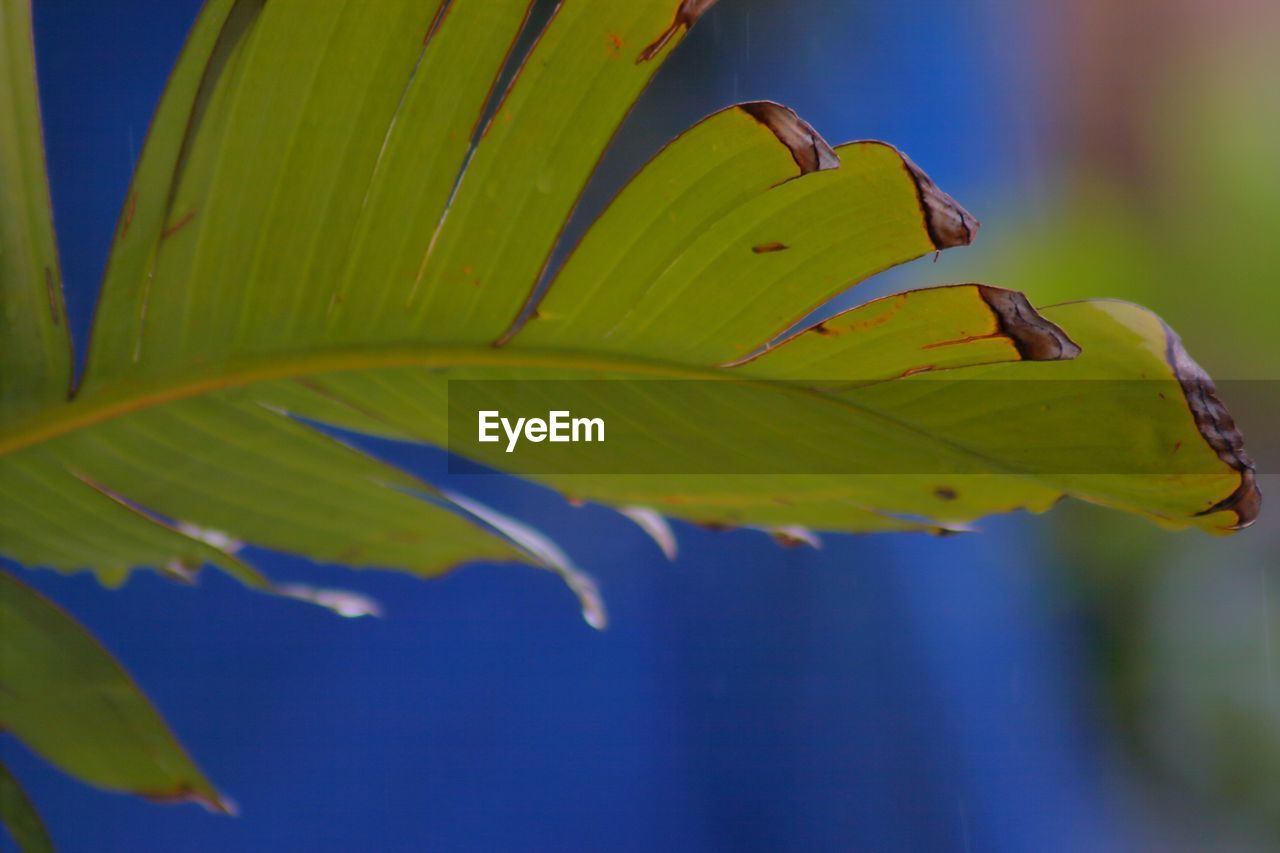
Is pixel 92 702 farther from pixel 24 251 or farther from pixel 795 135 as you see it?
pixel 795 135

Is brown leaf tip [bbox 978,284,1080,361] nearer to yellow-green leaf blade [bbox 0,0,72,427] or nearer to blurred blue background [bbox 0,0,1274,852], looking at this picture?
yellow-green leaf blade [bbox 0,0,72,427]

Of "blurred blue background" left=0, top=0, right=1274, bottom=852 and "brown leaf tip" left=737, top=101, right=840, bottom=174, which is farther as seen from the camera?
"blurred blue background" left=0, top=0, right=1274, bottom=852

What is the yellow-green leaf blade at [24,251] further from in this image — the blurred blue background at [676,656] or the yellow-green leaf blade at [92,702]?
the blurred blue background at [676,656]

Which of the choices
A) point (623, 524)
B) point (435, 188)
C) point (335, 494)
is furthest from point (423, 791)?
point (435, 188)

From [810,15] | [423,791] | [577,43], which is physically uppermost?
[810,15]

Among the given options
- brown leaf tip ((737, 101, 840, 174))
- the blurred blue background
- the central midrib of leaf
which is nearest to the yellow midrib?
the central midrib of leaf

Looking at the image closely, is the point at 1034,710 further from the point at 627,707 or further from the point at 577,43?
the point at 577,43
